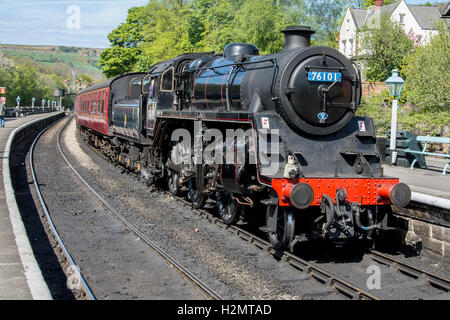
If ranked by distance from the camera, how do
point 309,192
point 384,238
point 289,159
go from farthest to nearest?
point 384,238
point 289,159
point 309,192

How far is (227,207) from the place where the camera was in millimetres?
9531

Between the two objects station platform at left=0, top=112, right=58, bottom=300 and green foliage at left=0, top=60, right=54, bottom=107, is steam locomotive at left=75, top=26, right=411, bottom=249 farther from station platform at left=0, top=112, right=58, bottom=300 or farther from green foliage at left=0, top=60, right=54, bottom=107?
green foliage at left=0, top=60, right=54, bottom=107

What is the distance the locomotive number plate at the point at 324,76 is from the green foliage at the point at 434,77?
19157mm

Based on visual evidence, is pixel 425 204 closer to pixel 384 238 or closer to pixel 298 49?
pixel 384 238

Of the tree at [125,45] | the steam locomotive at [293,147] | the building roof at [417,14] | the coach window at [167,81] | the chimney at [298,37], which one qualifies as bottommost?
the steam locomotive at [293,147]

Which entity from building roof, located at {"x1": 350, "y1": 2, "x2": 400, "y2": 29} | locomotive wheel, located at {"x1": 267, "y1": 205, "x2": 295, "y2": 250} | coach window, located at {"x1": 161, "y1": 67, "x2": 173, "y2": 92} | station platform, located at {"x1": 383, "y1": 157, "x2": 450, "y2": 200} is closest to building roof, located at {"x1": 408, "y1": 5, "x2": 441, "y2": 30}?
building roof, located at {"x1": 350, "y1": 2, "x2": 400, "y2": 29}

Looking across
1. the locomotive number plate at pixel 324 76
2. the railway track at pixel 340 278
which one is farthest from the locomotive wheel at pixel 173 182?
the locomotive number plate at pixel 324 76

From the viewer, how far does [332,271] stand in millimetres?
6785

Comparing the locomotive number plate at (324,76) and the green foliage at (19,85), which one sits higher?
the green foliage at (19,85)

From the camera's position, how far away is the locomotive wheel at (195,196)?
10372 millimetres

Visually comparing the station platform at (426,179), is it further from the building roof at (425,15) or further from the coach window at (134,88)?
the building roof at (425,15)

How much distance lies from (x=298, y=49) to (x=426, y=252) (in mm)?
3989

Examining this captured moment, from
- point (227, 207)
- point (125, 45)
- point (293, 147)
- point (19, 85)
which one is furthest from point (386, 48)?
point (19, 85)
